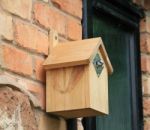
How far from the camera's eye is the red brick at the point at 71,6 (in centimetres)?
189

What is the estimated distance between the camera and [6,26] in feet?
5.22

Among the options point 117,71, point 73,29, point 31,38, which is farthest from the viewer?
point 117,71

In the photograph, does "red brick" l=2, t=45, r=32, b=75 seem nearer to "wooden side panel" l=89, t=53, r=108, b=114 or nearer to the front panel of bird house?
the front panel of bird house

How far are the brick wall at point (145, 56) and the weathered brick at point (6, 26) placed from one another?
999mm

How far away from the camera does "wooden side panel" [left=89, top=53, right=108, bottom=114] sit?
64.6 inches

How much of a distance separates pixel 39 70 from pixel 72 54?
0.39 ft

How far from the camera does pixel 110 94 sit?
7.50 feet

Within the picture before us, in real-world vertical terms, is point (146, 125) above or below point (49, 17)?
below

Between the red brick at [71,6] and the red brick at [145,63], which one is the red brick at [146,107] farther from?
the red brick at [71,6]

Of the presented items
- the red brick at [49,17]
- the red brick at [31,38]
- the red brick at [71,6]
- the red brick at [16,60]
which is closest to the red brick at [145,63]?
the red brick at [71,6]

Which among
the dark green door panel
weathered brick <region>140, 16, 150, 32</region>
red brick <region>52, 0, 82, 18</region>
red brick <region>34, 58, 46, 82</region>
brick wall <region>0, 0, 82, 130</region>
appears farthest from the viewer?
weathered brick <region>140, 16, 150, 32</region>

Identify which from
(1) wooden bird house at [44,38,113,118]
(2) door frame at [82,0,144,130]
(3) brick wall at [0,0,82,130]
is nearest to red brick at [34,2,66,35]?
(3) brick wall at [0,0,82,130]

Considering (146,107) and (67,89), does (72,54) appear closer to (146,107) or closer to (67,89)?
(67,89)

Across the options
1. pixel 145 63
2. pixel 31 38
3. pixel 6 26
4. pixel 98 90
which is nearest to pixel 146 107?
pixel 145 63
